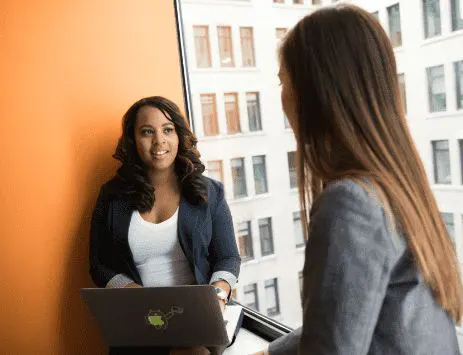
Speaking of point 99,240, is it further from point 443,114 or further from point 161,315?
point 443,114

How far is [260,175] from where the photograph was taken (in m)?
2.88

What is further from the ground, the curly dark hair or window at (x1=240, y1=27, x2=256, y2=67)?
window at (x1=240, y1=27, x2=256, y2=67)

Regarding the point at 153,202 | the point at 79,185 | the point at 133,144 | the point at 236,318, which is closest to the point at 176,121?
the point at 133,144

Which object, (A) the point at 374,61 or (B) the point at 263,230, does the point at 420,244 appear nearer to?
(A) the point at 374,61

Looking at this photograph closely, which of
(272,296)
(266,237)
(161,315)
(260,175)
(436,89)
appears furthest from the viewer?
(272,296)

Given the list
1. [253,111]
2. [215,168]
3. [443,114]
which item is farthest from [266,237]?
[443,114]

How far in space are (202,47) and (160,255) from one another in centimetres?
132

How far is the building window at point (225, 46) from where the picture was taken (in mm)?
2717

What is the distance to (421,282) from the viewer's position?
0.71m

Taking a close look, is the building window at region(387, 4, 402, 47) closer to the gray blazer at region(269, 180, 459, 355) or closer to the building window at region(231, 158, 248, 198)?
the gray blazer at region(269, 180, 459, 355)

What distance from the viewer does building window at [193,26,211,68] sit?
100 inches

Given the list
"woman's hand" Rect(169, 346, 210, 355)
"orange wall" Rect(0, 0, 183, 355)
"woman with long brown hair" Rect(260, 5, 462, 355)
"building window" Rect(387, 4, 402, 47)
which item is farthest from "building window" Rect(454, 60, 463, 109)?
"orange wall" Rect(0, 0, 183, 355)

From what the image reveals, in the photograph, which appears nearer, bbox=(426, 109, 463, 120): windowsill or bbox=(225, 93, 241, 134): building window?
bbox=(426, 109, 463, 120): windowsill

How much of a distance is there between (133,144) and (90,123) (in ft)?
0.95
